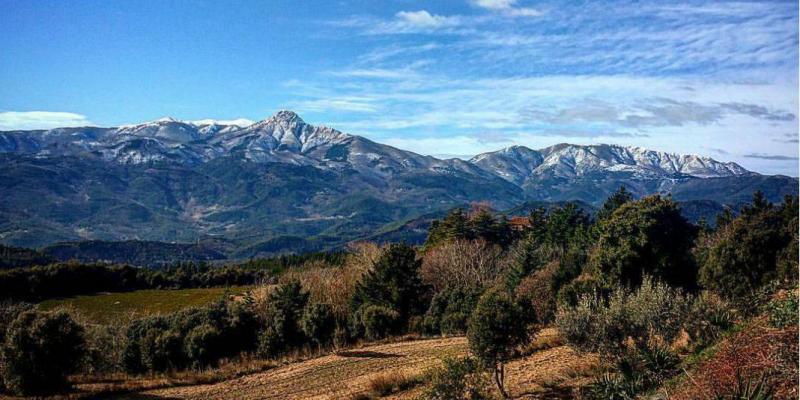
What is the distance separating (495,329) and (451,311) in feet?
49.8

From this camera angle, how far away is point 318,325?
26.6 m

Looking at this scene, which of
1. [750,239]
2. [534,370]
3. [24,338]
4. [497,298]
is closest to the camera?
[497,298]

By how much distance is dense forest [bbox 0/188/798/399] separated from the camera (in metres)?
12.1

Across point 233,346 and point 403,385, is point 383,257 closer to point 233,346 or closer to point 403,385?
point 233,346

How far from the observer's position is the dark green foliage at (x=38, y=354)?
1788 cm

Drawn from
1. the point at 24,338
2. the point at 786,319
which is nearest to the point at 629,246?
the point at 786,319

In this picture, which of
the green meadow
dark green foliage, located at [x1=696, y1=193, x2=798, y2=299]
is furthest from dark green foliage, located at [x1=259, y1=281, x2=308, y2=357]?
the green meadow

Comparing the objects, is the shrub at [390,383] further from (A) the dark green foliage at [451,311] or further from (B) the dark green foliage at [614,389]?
(A) the dark green foliage at [451,311]

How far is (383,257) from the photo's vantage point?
36.2 m

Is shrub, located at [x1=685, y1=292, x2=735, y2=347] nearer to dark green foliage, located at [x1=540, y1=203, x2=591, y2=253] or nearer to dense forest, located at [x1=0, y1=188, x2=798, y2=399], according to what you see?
dense forest, located at [x1=0, y1=188, x2=798, y2=399]

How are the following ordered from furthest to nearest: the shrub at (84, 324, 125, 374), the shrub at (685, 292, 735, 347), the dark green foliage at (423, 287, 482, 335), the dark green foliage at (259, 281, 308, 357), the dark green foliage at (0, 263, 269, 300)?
the dark green foliage at (0, 263, 269, 300) < the dark green foliage at (423, 287, 482, 335) < the dark green foliage at (259, 281, 308, 357) < the shrub at (84, 324, 125, 374) < the shrub at (685, 292, 735, 347)

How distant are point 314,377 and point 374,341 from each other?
22.4 feet

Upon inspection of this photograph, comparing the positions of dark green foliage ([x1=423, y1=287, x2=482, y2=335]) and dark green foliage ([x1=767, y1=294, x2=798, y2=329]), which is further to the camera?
dark green foliage ([x1=423, y1=287, x2=482, y2=335])

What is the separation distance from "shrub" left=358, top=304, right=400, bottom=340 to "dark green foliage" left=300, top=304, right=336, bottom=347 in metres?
1.62
